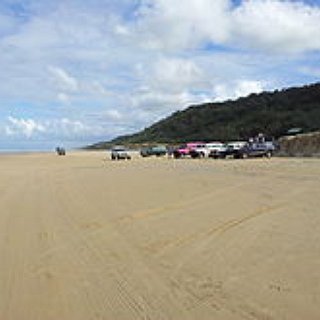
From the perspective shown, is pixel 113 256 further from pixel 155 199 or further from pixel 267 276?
pixel 155 199

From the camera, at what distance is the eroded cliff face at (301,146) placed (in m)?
64.6

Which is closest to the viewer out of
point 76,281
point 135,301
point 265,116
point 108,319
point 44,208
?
point 108,319

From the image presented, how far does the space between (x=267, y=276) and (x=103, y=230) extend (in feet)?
18.3

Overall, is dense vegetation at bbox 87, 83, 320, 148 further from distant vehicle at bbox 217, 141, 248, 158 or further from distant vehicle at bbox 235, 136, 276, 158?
distant vehicle at bbox 235, 136, 276, 158

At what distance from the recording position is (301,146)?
225 feet

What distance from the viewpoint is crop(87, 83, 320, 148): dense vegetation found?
140 metres

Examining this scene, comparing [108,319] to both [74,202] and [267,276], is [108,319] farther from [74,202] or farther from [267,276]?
[74,202]

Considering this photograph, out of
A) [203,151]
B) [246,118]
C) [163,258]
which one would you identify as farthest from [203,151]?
[246,118]

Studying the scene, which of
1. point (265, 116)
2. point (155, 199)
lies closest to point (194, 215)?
point (155, 199)

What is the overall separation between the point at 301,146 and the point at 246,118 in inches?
3540

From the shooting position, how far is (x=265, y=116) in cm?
14850

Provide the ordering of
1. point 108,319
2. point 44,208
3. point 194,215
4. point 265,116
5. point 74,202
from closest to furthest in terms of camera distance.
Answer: point 108,319 → point 194,215 → point 44,208 → point 74,202 → point 265,116

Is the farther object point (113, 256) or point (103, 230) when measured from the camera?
point (103, 230)

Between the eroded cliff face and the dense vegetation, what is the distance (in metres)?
52.5
